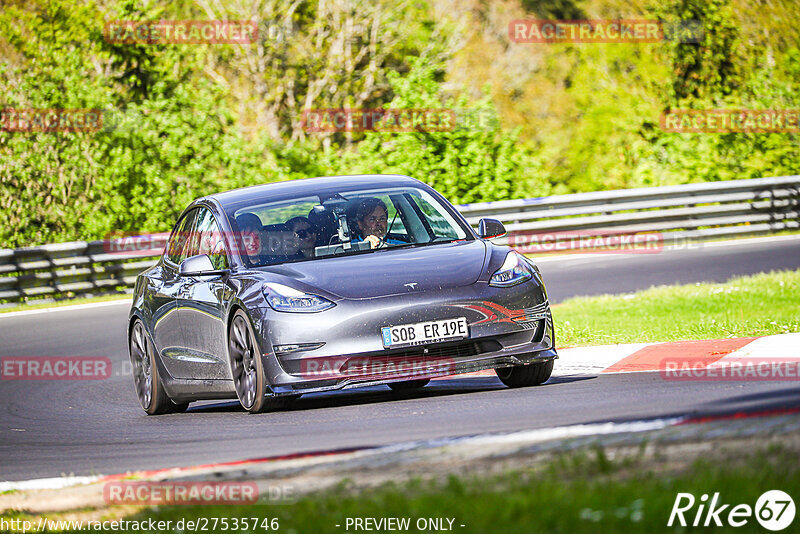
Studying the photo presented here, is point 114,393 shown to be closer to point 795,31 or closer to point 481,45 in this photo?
point 795,31

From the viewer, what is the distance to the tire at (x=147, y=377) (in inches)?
369

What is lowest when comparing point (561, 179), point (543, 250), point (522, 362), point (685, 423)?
point (561, 179)

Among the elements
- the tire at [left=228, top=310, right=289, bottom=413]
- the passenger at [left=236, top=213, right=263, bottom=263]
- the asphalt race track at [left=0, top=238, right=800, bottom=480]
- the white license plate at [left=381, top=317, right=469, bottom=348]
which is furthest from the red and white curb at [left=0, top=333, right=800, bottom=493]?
the passenger at [left=236, top=213, right=263, bottom=263]

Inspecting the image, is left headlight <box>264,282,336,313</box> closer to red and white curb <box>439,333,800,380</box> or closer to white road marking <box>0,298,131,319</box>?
red and white curb <box>439,333,800,380</box>

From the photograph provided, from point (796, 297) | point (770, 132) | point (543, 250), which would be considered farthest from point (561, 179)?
point (796, 297)

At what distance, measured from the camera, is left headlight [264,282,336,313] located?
771 centimetres

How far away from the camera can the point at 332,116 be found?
3234 centimetres

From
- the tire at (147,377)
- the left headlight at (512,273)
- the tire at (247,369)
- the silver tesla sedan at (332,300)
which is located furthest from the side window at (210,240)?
the left headlight at (512,273)

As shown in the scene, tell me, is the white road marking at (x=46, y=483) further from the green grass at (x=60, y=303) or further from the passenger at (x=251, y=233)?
the green grass at (x=60, y=303)

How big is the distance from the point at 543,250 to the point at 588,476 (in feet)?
53.2

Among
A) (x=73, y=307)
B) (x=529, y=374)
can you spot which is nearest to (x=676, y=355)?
(x=529, y=374)

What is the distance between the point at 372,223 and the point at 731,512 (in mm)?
5295

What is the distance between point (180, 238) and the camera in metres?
9.80

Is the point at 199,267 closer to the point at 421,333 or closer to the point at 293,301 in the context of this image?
the point at 293,301
